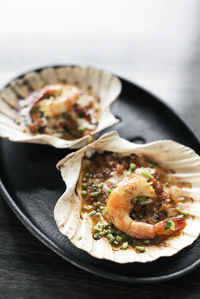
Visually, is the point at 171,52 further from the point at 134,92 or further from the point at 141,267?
the point at 141,267

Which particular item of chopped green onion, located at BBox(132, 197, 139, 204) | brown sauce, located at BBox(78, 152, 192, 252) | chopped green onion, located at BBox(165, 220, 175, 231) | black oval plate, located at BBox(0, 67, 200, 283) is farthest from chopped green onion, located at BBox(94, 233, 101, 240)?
chopped green onion, located at BBox(165, 220, 175, 231)

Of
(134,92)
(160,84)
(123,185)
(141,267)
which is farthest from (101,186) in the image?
(160,84)

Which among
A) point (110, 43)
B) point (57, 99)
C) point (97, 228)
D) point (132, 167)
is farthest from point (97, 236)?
point (110, 43)

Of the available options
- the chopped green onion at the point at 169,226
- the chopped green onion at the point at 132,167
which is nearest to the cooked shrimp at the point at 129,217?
the chopped green onion at the point at 169,226

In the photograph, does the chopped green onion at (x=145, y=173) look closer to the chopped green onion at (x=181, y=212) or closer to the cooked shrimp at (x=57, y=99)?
the chopped green onion at (x=181, y=212)

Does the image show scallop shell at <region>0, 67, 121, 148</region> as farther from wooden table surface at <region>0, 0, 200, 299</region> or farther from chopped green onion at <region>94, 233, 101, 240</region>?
chopped green onion at <region>94, 233, 101, 240</region>
